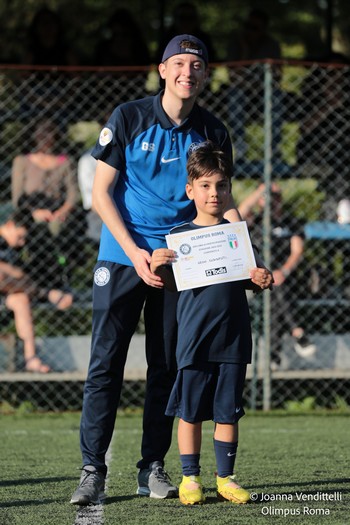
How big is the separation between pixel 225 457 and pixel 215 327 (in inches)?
22.6

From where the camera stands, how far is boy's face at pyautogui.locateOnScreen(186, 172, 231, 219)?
15.2ft

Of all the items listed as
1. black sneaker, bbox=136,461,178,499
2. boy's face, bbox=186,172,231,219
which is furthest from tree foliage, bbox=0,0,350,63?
black sneaker, bbox=136,461,178,499

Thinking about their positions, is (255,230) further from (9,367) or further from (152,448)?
(152,448)

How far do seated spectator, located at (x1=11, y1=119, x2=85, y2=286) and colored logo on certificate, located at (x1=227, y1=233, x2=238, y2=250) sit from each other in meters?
4.98

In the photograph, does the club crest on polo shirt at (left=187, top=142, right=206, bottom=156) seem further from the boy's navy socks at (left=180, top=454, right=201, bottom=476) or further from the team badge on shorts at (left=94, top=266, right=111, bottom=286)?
the boy's navy socks at (left=180, top=454, right=201, bottom=476)

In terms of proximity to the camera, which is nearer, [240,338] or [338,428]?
[240,338]

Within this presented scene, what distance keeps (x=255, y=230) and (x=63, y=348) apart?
2000mm

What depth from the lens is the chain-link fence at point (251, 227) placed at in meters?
9.24

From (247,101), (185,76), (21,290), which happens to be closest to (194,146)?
(185,76)

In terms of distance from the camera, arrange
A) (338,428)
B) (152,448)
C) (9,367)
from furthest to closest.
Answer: (9,367) → (338,428) → (152,448)

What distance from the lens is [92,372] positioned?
4754 mm

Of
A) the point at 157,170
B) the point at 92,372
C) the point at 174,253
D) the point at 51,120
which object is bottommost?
the point at 92,372

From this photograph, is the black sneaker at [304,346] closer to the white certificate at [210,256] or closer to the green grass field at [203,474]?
the green grass field at [203,474]

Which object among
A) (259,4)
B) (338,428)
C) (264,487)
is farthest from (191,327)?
(259,4)
